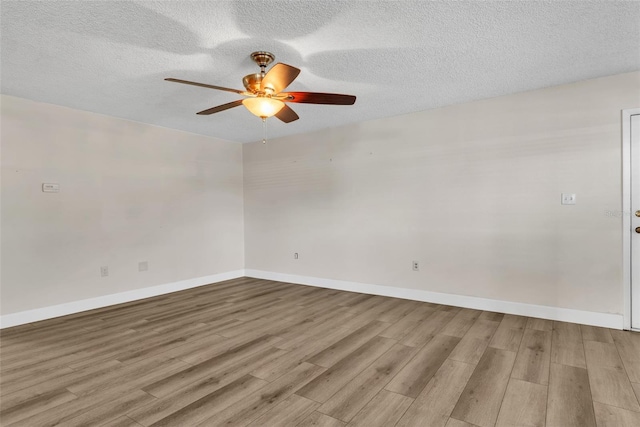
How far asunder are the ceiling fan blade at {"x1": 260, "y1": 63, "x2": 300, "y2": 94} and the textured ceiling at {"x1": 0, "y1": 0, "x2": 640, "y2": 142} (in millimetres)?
314

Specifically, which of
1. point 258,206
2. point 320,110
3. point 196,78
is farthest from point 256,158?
point 196,78

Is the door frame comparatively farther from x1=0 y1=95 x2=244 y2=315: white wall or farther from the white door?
x1=0 y1=95 x2=244 y2=315: white wall

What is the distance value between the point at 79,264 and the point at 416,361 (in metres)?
3.80

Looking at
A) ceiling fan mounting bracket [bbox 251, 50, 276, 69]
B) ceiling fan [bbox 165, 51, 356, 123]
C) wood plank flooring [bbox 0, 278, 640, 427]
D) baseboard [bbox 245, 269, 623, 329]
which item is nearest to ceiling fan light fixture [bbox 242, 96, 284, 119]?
ceiling fan [bbox 165, 51, 356, 123]

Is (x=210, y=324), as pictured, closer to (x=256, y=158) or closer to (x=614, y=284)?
(x=256, y=158)

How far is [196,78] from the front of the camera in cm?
287

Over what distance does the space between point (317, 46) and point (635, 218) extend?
10.5 ft

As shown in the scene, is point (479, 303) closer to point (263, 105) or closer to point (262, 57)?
point (263, 105)

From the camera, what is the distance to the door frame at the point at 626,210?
115 inches

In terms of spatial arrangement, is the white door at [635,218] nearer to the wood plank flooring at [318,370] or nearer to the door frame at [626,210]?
the door frame at [626,210]

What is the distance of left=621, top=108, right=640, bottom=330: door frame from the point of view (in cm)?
292

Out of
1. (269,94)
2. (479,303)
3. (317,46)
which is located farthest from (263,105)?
(479,303)

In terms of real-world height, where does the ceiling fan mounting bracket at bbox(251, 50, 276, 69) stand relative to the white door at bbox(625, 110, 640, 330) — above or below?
above

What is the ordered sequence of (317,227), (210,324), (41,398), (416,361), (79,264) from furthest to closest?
(317,227) < (79,264) < (210,324) < (416,361) < (41,398)
